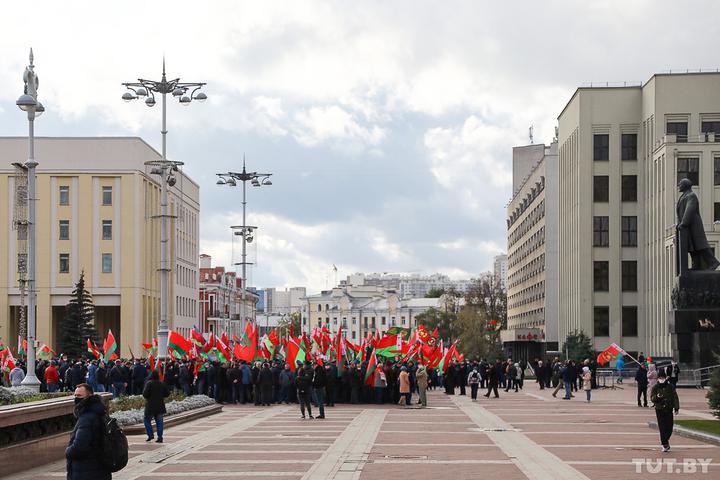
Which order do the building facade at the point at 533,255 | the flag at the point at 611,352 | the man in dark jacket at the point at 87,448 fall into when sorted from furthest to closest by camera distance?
the building facade at the point at 533,255
the flag at the point at 611,352
the man in dark jacket at the point at 87,448

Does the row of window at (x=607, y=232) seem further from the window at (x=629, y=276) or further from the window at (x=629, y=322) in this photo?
the window at (x=629, y=322)

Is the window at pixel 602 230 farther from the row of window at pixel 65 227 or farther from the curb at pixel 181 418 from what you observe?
the curb at pixel 181 418

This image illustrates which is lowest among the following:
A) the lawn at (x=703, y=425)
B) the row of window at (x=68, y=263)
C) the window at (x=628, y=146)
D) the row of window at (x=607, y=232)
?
the lawn at (x=703, y=425)

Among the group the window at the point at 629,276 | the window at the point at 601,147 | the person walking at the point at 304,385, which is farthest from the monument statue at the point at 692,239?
the window at the point at 629,276

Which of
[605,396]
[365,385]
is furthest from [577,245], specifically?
[365,385]

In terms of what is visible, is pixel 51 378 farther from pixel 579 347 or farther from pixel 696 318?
pixel 579 347

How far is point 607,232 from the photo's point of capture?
79.9 meters

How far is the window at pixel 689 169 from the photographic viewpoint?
69.2 metres

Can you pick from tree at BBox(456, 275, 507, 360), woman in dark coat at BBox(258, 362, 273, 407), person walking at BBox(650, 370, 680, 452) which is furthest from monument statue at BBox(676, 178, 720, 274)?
tree at BBox(456, 275, 507, 360)

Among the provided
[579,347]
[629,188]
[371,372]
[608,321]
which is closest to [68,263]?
[579,347]

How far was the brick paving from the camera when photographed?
57.9 ft

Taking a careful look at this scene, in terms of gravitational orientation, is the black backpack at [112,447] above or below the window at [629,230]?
below

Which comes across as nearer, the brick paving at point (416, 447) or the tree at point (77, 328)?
the brick paving at point (416, 447)

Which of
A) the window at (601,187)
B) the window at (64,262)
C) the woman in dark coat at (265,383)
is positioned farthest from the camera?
the window at (64,262)
